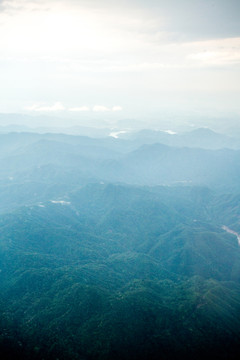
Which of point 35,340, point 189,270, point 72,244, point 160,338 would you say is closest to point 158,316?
point 160,338

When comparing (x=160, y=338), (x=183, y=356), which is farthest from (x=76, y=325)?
(x=183, y=356)

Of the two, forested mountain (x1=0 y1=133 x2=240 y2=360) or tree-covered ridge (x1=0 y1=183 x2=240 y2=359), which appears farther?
tree-covered ridge (x1=0 y1=183 x2=240 y2=359)

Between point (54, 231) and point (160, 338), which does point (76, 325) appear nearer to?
point (160, 338)

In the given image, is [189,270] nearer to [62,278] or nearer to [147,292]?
[147,292]

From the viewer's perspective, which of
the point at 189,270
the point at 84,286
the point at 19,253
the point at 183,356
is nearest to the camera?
the point at 183,356

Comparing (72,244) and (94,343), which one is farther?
(72,244)

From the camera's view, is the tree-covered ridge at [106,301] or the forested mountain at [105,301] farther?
the tree-covered ridge at [106,301]

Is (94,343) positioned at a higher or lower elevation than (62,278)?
higher

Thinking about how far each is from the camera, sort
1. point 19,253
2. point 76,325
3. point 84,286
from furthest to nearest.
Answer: point 19,253 < point 84,286 < point 76,325

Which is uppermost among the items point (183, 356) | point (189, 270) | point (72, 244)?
point (183, 356)
